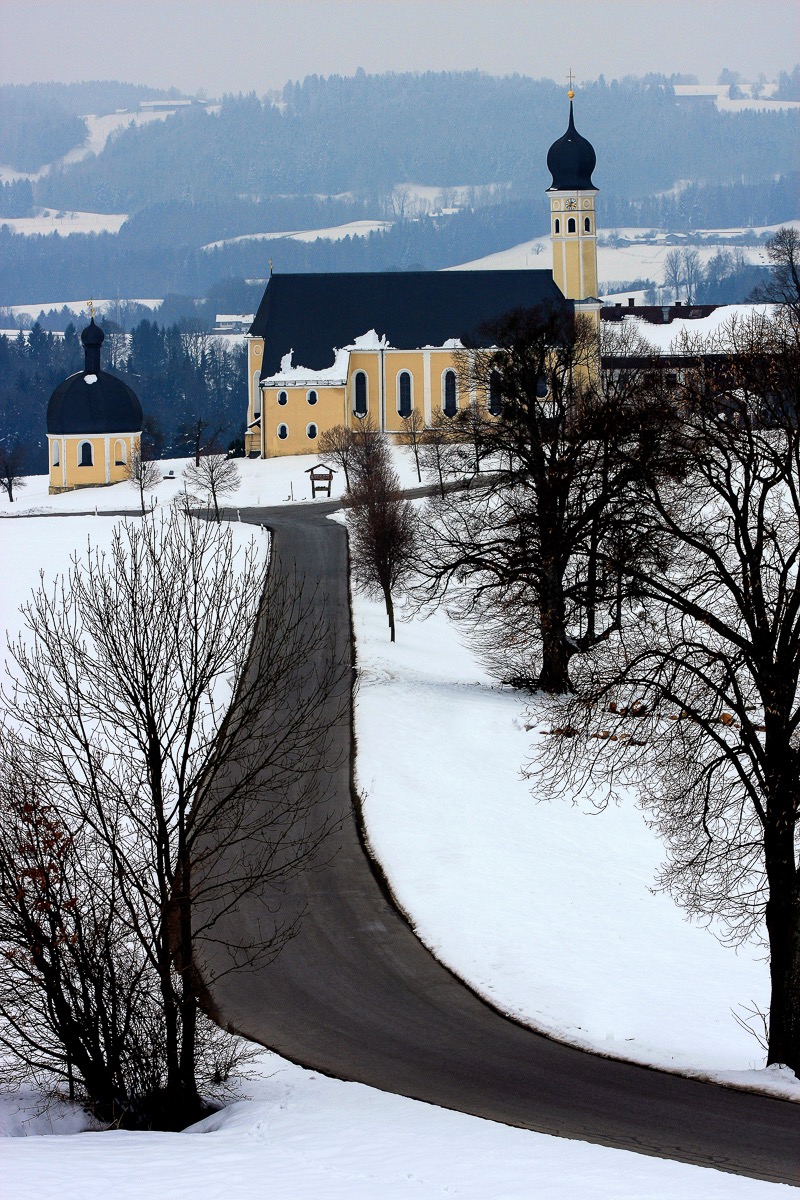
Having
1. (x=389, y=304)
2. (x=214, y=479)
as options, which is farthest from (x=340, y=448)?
(x=389, y=304)

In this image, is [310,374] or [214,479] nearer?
[214,479]

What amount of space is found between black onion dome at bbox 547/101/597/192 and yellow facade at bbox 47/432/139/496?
2707cm

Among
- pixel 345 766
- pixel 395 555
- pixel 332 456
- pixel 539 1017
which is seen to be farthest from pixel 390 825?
pixel 332 456

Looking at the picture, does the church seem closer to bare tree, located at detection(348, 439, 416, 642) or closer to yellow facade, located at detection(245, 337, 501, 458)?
yellow facade, located at detection(245, 337, 501, 458)

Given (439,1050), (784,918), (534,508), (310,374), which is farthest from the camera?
(310,374)

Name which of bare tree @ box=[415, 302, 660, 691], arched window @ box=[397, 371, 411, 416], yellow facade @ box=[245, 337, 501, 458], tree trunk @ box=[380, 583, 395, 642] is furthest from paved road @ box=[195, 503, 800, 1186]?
arched window @ box=[397, 371, 411, 416]

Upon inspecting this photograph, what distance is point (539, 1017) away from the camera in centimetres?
1659

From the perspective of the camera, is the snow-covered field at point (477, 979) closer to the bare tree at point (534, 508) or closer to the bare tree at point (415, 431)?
the bare tree at point (534, 508)

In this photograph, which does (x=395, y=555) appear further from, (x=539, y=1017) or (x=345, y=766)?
(x=539, y=1017)

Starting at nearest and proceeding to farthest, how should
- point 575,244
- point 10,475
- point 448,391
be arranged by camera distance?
1. point 448,391
2. point 575,244
3. point 10,475

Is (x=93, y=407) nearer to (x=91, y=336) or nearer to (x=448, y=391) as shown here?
(x=91, y=336)

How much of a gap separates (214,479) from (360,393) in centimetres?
2246

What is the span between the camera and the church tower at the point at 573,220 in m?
84.7

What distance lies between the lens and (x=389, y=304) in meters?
83.7
